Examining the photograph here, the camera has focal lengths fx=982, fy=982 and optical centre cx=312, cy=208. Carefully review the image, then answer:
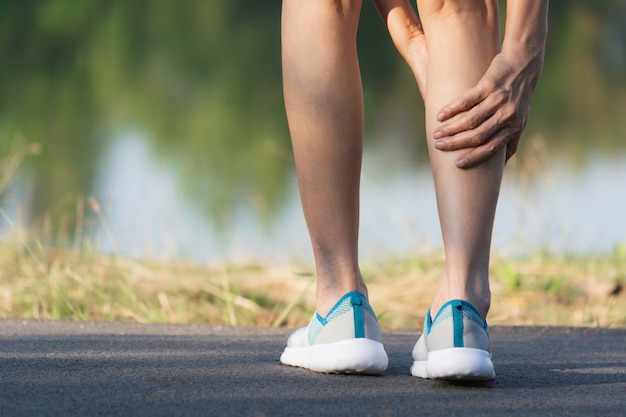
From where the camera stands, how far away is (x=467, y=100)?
1.46 meters

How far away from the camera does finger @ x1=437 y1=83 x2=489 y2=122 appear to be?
57.6 inches

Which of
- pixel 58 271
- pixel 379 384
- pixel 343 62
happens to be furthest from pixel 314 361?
pixel 58 271

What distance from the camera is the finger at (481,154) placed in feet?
4.78

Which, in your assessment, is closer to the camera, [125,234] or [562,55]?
[125,234]

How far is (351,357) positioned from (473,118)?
15.8 inches

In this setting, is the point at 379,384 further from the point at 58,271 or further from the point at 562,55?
the point at 562,55

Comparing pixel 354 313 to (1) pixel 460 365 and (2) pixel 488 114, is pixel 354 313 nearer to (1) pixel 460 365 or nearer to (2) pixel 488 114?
(1) pixel 460 365

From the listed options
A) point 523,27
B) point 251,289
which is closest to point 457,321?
point 523,27

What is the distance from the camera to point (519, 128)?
152 cm

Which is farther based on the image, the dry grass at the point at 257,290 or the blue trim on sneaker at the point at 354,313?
the dry grass at the point at 257,290

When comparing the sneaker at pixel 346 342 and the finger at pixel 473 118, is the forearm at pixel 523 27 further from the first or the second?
the sneaker at pixel 346 342

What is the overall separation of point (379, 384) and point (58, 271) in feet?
5.90

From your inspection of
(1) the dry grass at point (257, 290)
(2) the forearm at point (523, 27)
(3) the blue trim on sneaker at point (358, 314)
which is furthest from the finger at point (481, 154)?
(1) the dry grass at point (257, 290)

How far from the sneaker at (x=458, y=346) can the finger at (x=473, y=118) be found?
254 millimetres
